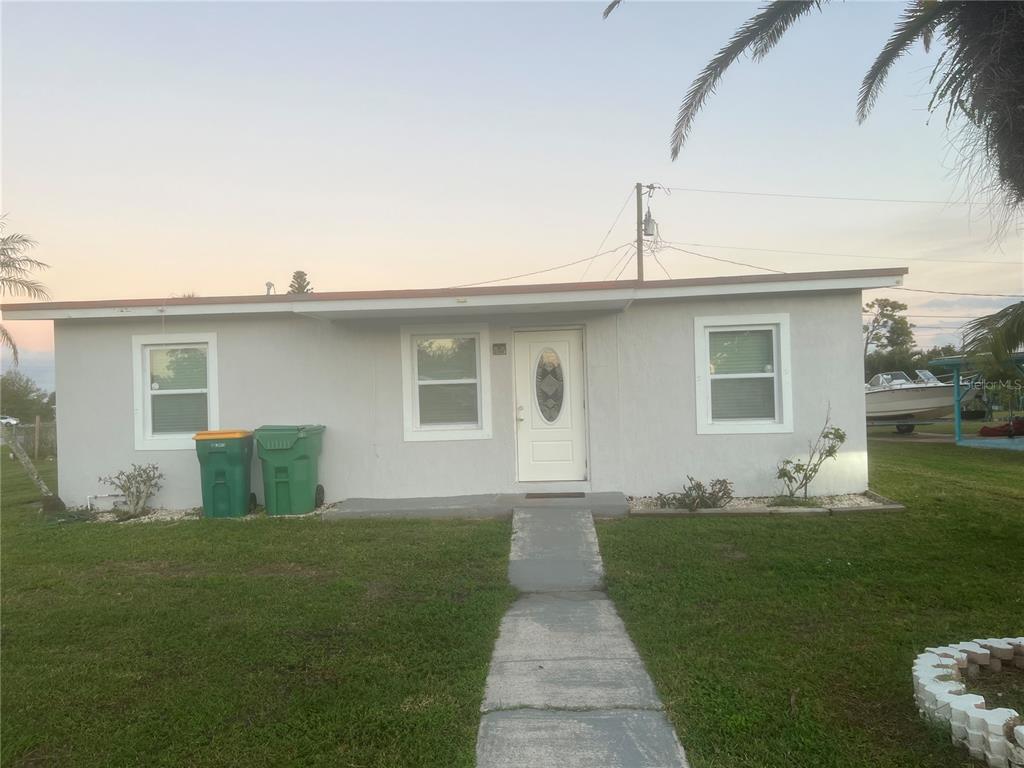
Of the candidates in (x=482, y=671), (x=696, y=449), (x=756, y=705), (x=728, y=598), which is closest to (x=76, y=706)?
(x=482, y=671)

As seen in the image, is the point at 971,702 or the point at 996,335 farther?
the point at 996,335

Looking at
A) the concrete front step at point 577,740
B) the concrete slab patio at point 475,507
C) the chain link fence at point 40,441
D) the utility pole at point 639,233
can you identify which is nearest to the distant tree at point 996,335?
the concrete slab patio at point 475,507

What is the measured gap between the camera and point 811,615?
4641 mm

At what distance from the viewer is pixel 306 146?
1191cm

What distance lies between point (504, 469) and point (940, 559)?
4.85 m

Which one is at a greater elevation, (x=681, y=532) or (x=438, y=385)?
(x=438, y=385)

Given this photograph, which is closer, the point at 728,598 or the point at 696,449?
the point at 728,598

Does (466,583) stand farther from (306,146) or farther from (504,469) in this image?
(306,146)

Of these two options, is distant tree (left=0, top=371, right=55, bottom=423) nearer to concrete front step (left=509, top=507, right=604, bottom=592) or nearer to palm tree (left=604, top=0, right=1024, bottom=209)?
concrete front step (left=509, top=507, right=604, bottom=592)

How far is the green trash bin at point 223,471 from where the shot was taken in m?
8.38

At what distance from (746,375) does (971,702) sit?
613 centimetres

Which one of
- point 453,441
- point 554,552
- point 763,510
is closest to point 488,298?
point 453,441

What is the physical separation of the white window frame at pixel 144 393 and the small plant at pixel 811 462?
737 cm

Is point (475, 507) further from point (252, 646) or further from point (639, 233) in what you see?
point (639, 233)
